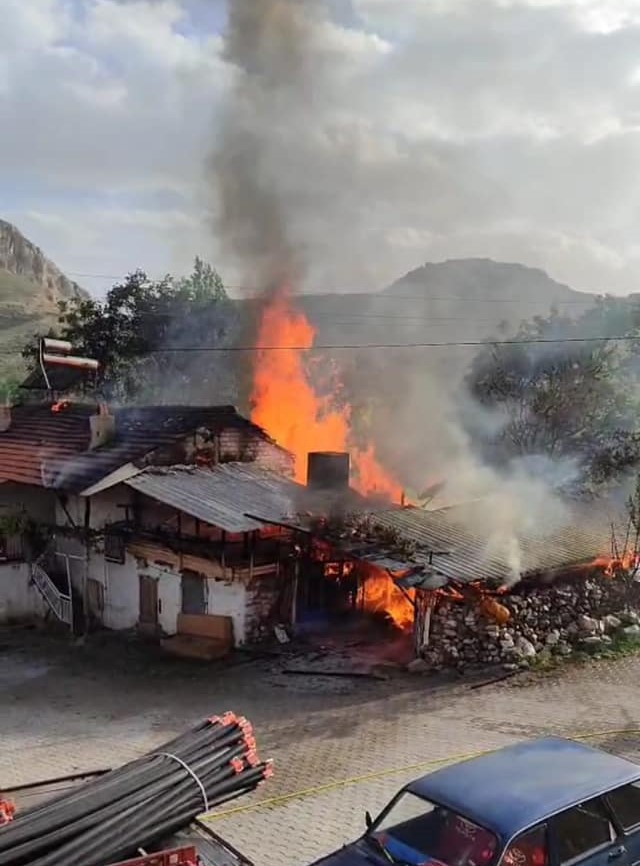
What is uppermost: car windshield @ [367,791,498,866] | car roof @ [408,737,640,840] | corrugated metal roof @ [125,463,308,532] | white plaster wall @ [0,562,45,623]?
corrugated metal roof @ [125,463,308,532]

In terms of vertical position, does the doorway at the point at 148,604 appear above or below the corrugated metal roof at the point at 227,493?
below

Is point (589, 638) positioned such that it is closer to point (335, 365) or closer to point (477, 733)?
point (477, 733)

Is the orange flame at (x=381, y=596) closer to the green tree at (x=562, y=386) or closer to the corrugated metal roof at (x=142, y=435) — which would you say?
the corrugated metal roof at (x=142, y=435)

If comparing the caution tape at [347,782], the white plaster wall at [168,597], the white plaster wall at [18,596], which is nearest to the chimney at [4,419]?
the white plaster wall at [18,596]

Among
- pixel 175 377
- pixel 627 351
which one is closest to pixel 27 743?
pixel 627 351

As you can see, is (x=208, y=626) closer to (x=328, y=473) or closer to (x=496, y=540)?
(x=328, y=473)

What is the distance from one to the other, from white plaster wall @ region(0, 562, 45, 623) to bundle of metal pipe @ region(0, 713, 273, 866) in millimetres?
14020

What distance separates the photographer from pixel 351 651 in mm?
19047

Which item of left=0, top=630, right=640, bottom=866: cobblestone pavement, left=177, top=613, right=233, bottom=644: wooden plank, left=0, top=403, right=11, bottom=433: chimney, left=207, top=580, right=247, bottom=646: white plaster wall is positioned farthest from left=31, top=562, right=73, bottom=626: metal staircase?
left=0, top=403, right=11, bottom=433: chimney

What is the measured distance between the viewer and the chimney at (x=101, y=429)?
24125 mm

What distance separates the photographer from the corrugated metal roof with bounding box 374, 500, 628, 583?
18.3 m

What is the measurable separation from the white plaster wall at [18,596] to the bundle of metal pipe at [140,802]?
552 inches

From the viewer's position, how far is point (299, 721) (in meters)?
15.3

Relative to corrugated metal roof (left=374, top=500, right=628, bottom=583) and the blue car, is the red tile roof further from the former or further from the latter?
the blue car
